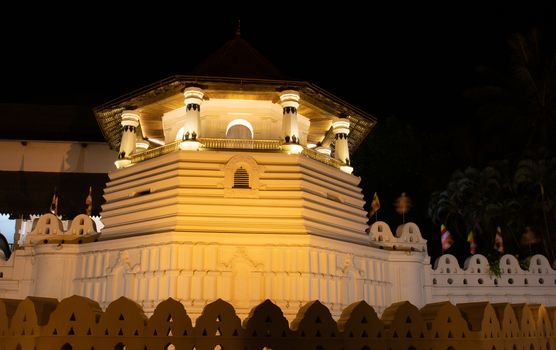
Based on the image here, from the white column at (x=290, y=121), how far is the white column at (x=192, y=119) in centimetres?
272

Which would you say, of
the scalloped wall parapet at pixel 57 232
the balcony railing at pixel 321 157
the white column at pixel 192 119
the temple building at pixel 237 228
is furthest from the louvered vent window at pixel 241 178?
the scalloped wall parapet at pixel 57 232

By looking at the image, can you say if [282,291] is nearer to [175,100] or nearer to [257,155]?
[257,155]

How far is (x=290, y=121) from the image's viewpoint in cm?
1916

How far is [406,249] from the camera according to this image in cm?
2016

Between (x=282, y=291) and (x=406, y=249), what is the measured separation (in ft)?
17.4

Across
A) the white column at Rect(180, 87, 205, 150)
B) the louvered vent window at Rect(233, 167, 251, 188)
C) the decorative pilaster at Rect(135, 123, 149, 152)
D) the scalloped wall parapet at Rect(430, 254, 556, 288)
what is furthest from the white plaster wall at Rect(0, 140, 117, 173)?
the scalloped wall parapet at Rect(430, 254, 556, 288)

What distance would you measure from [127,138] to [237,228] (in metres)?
5.85

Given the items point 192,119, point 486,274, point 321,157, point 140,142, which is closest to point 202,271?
point 192,119

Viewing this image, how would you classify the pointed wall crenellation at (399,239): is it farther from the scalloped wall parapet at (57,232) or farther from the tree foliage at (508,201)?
the tree foliage at (508,201)

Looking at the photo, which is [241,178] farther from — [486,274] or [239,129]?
[486,274]

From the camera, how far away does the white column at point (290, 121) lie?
1895 cm

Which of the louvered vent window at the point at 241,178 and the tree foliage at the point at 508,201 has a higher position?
the tree foliage at the point at 508,201

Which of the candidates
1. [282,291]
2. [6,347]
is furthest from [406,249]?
[6,347]

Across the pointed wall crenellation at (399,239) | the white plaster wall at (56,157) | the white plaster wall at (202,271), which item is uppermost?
the white plaster wall at (56,157)
